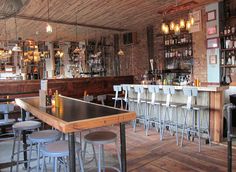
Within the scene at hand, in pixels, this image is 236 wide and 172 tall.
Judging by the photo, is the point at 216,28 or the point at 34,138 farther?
the point at 216,28

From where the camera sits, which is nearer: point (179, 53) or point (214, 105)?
point (214, 105)

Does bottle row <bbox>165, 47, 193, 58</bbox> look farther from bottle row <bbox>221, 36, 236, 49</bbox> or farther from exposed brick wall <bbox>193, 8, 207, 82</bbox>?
bottle row <bbox>221, 36, 236, 49</bbox>

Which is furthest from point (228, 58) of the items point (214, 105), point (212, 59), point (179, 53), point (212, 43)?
point (214, 105)

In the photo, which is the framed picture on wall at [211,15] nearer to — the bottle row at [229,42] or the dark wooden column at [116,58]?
the bottle row at [229,42]

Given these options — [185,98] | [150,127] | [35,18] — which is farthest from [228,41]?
[35,18]

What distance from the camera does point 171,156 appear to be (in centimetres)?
373

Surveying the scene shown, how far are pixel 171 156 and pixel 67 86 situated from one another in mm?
4147

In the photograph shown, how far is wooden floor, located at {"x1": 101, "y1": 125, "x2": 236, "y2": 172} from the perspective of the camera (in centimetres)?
327

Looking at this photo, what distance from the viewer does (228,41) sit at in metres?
6.08

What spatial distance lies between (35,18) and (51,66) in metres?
7.92

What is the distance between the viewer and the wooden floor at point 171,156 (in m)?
3.27

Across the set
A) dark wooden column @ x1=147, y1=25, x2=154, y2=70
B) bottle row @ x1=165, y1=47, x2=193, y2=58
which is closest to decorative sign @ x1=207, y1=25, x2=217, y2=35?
bottle row @ x1=165, y1=47, x2=193, y2=58

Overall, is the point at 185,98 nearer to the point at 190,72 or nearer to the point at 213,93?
the point at 213,93

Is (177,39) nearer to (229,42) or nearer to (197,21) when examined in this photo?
(197,21)
